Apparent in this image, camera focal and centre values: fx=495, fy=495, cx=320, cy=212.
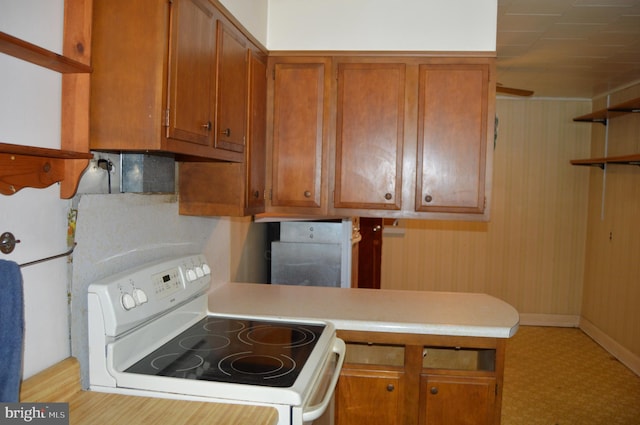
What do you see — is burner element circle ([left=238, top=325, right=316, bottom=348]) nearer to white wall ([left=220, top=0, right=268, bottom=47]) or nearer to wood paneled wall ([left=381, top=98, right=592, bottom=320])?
white wall ([left=220, top=0, right=268, bottom=47])

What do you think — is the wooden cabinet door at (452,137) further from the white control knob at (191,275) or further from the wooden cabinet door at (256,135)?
the white control knob at (191,275)

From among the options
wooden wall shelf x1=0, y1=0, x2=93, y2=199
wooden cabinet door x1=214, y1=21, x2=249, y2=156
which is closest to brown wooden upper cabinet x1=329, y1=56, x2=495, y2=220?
wooden cabinet door x1=214, y1=21, x2=249, y2=156

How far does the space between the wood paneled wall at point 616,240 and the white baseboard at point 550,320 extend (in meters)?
0.16

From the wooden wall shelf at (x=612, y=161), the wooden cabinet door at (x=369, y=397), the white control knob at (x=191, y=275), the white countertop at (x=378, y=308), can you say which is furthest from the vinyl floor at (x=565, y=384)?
the white control knob at (x=191, y=275)

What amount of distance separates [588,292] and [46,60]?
5.65m

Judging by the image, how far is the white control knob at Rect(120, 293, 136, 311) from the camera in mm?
1511

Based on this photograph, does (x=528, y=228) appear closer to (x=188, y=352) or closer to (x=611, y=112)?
(x=611, y=112)

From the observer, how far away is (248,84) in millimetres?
2156

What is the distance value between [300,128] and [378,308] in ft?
3.13

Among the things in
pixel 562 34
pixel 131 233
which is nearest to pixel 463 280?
pixel 562 34

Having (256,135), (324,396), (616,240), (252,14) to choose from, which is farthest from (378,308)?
(616,240)

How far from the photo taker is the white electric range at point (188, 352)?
1.42 meters

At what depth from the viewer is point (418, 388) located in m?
2.14

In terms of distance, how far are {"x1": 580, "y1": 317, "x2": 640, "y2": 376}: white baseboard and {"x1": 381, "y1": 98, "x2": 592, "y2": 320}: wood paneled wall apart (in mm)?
298
